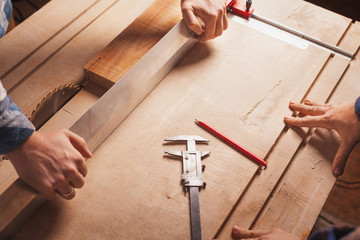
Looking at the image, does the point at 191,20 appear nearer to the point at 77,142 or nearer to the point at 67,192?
the point at 77,142

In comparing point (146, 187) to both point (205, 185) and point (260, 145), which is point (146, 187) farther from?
point (260, 145)

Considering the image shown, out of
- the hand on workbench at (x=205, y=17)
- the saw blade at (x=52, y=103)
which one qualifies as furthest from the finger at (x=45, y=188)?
the hand on workbench at (x=205, y=17)

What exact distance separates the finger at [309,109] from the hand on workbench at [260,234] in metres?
0.48

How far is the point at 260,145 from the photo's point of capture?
45.4 inches

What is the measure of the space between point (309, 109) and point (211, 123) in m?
0.38

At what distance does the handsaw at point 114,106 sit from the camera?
0.89m

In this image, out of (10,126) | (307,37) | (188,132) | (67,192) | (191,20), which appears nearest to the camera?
(10,126)

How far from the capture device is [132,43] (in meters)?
1.31

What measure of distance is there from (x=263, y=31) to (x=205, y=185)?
81 centimetres

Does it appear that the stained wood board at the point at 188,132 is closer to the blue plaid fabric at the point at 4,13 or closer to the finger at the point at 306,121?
the finger at the point at 306,121

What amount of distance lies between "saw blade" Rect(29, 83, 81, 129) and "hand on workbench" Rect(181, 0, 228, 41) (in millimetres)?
520

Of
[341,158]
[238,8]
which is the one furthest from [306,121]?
[238,8]

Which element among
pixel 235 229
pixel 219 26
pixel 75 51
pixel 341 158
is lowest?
pixel 235 229

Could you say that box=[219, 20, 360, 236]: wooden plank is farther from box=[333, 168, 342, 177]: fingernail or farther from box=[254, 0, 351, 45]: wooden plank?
box=[254, 0, 351, 45]: wooden plank
